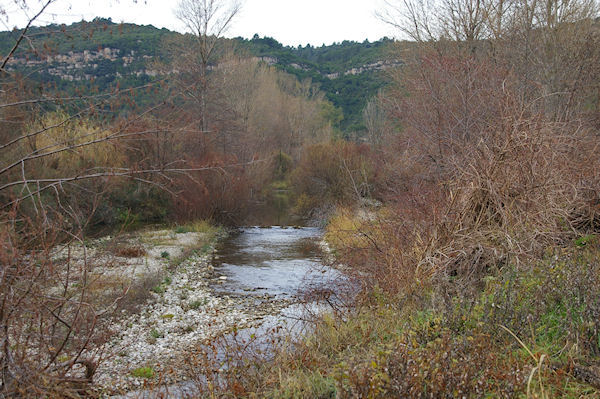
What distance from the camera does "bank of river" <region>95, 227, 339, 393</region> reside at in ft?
23.4

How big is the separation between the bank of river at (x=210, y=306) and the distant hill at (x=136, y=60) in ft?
9.86

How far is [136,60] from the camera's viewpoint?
23625 millimetres

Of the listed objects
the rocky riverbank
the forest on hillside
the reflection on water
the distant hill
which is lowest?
the reflection on water

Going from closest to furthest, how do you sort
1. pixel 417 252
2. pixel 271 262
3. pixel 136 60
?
pixel 417 252 < pixel 271 262 < pixel 136 60

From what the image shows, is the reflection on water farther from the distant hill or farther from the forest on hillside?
the distant hill

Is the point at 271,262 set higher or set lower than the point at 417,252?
lower

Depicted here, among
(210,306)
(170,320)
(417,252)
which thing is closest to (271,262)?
(210,306)

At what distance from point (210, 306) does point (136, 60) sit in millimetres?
17141

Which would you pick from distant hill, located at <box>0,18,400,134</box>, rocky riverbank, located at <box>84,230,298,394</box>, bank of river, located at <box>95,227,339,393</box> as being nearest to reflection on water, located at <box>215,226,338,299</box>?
bank of river, located at <box>95,227,339,393</box>

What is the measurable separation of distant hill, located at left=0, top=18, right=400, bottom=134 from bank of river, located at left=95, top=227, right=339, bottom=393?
9.86 feet

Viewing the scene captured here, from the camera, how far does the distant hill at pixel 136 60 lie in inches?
182

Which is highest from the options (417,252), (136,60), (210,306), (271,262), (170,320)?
(136,60)

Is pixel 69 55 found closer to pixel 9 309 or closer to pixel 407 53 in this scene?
pixel 9 309

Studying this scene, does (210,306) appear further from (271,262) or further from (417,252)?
(417,252)
